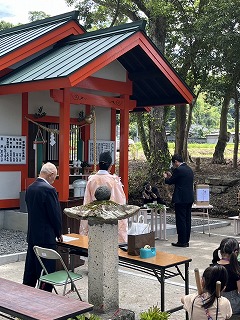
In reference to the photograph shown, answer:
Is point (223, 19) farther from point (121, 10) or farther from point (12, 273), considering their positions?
point (12, 273)

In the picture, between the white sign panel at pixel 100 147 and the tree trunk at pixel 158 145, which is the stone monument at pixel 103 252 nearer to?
the white sign panel at pixel 100 147

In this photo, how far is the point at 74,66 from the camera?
8633 mm

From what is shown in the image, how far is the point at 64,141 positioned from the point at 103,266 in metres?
4.82

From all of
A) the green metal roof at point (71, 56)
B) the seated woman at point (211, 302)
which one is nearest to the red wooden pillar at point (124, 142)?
the green metal roof at point (71, 56)

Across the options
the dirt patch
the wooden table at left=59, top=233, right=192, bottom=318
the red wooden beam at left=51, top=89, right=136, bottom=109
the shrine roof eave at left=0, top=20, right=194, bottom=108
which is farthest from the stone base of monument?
the dirt patch

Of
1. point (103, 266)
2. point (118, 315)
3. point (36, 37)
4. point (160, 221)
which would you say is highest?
point (36, 37)

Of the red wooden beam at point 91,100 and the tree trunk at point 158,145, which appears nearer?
the red wooden beam at point 91,100

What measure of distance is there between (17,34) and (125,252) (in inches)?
307

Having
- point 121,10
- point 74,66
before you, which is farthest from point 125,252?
point 121,10

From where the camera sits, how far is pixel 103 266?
4633mm

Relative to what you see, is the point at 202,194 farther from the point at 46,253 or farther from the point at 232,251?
the point at 46,253

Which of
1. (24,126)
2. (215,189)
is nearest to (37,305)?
(24,126)

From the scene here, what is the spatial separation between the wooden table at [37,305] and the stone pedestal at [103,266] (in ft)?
2.01

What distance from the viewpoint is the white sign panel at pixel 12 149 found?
10320 millimetres
